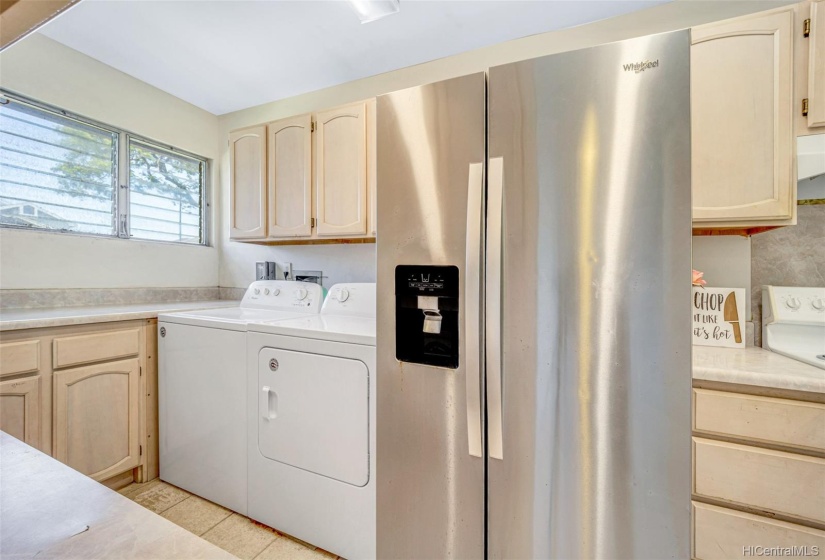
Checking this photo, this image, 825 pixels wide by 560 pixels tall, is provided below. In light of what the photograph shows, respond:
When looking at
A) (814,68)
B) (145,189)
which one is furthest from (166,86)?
(814,68)

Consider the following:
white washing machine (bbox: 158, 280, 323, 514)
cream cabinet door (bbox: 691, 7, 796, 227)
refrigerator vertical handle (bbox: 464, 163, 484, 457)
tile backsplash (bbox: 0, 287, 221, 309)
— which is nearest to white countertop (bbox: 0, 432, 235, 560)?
refrigerator vertical handle (bbox: 464, 163, 484, 457)

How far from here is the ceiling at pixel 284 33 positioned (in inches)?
71.9

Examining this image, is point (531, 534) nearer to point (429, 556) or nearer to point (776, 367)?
point (429, 556)

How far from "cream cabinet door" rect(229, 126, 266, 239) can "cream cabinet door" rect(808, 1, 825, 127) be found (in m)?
2.81

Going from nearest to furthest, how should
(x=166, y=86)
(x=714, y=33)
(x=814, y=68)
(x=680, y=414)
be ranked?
(x=680, y=414), (x=814, y=68), (x=714, y=33), (x=166, y=86)

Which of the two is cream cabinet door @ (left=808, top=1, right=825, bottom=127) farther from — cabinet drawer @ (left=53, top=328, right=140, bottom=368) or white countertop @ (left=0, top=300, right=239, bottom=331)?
cabinet drawer @ (left=53, top=328, right=140, bottom=368)

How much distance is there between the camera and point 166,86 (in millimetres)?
2633

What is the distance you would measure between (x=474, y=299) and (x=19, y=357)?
2.05m

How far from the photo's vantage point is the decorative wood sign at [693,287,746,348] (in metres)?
1.55

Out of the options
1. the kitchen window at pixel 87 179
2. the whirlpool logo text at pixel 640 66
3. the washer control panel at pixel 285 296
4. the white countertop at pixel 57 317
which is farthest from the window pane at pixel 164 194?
the whirlpool logo text at pixel 640 66

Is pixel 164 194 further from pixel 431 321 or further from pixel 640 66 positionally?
pixel 640 66

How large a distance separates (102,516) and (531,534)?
1086 millimetres

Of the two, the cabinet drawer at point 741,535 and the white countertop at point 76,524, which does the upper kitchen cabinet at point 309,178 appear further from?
Answer: the cabinet drawer at point 741,535

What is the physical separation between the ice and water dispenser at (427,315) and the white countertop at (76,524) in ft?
2.87
